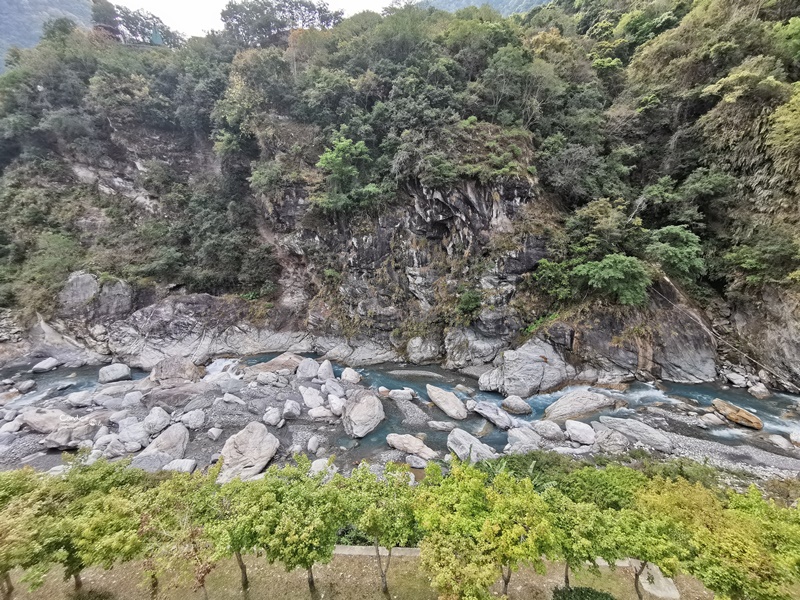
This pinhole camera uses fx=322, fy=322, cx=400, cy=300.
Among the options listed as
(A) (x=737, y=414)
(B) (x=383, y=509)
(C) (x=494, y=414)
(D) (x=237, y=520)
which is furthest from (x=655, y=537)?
(A) (x=737, y=414)

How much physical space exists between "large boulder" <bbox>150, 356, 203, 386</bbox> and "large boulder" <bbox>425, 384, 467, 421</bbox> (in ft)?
42.7

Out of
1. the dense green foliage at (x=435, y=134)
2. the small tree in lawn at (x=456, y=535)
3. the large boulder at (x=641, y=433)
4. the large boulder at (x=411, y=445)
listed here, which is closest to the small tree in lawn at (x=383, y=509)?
the small tree in lawn at (x=456, y=535)

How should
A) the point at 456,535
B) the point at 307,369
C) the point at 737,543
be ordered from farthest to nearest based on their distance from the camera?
the point at 307,369 < the point at 456,535 < the point at 737,543

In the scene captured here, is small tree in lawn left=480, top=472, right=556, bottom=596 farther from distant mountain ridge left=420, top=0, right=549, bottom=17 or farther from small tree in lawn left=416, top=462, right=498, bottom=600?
distant mountain ridge left=420, top=0, right=549, bottom=17

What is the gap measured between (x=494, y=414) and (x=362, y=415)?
5.76 m

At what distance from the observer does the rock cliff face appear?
623 inches

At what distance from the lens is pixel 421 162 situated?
61.8 ft

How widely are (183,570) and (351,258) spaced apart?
18784mm

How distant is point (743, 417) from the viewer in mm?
12539

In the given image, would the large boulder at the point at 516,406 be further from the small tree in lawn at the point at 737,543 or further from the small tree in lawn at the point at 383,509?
the small tree in lawn at the point at 383,509

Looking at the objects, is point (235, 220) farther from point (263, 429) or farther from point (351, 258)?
point (263, 429)

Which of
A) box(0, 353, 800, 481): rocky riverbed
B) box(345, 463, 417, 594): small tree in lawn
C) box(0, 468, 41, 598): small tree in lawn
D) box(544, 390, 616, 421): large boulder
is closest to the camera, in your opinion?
box(0, 468, 41, 598): small tree in lawn

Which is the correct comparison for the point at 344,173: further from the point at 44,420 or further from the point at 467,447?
the point at 44,420

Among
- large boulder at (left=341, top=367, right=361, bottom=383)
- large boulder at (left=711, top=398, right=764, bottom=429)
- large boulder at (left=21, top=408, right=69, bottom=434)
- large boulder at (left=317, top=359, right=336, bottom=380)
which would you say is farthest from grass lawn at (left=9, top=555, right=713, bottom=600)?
large boulder at (left=317, top=359, right=336, bottom=380)
